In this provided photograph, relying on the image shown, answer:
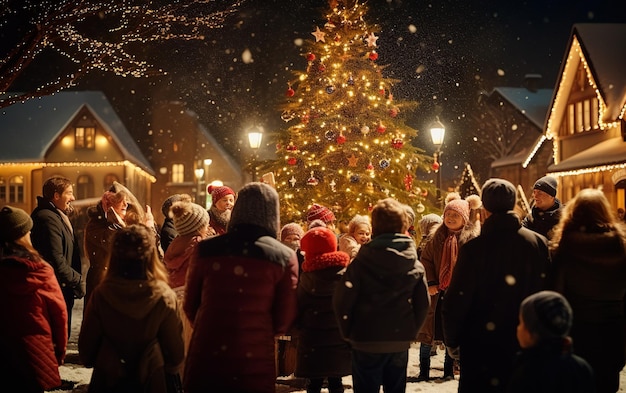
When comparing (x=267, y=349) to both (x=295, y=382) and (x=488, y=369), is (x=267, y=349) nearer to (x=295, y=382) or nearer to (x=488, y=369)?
(x=488, y=369)

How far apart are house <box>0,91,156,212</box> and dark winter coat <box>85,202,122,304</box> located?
36388mm

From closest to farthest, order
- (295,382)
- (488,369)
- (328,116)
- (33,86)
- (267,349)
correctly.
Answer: (267,349) → (488,369) → (295,382) → (328,116) → (33,86)

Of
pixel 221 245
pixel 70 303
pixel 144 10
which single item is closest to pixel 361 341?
pixel 221 245

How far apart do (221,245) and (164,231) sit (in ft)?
12.3

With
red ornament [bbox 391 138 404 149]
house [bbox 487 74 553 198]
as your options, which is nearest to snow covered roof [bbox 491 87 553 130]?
house [bbox 487 74 553 198]

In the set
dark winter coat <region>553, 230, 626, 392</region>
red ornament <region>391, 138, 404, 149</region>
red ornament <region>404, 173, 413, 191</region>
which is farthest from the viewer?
red ornament <region>404, 173, 413, 191</region>

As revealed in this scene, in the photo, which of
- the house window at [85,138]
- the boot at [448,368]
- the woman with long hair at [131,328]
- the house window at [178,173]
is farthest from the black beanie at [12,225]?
the house window at [178,173]

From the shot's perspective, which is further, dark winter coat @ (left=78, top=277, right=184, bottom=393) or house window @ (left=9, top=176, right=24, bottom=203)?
house window @ (left=9, top=176, right=24, bottom=203)

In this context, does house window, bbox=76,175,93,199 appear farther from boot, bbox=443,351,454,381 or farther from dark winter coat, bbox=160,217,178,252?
boot, bbox=443,351,454,381

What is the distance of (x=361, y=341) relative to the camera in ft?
18.1

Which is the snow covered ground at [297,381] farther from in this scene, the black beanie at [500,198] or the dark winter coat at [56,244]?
the black beanie at [500,198]

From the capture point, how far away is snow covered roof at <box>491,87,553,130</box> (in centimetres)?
4275

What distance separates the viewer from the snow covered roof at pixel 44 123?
4400 centimetres

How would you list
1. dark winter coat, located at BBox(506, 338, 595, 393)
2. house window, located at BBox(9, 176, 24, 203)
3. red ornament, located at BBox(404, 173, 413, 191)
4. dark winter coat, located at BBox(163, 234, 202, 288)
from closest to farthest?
dark winter coat, located at BBox(506, 338, 595, 393)
dark winter coat, located at BBox(163, 234, 202, 288)
red ornament, located at BBox(404, 173, 413, 191)
house window, located at BBox(9, 176, 24, 203)
